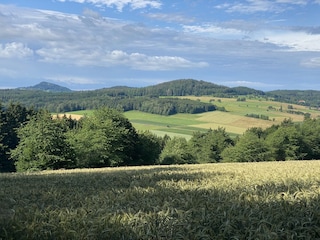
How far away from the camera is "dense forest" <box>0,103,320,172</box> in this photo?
55.6m

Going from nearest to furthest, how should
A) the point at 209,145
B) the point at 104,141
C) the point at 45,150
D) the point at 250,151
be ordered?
1. the point at 45,150
2. the point at 104,141
3. the point at 250,151
4. the point at 209,145

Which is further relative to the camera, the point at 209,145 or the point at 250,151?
the point at 209,145

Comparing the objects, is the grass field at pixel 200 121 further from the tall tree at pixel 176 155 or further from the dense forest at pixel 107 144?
the tall tree at pixel 176 155

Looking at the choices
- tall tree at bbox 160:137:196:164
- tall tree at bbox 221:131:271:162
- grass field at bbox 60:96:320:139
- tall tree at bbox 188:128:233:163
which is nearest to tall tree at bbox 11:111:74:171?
tall tree at bbox 160:137:196:164

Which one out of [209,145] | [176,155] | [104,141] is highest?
[104,141]

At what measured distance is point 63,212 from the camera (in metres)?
7.17

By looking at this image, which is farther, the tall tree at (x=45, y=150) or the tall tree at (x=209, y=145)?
the tall tree at (x=209, y=145)

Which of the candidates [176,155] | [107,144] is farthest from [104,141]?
[176,155]

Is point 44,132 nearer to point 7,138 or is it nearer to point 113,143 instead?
point 113,143

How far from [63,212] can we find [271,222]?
394 cm

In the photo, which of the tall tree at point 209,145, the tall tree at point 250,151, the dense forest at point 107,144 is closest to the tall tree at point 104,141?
the dense forest at point 107,144

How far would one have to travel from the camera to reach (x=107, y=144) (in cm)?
6594

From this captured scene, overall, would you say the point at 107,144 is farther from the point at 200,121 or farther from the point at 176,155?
the point at 200,121

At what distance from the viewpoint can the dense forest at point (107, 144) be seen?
55.6m
